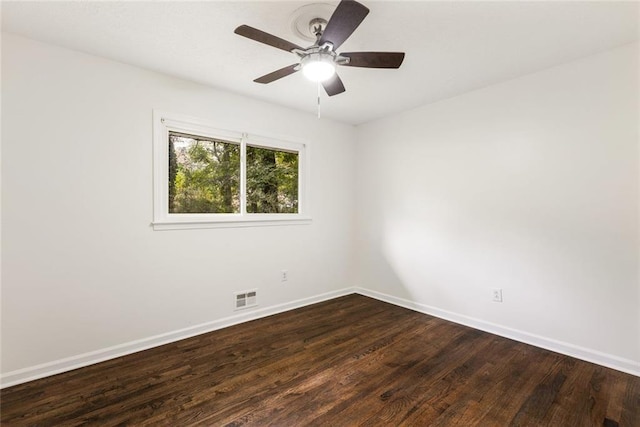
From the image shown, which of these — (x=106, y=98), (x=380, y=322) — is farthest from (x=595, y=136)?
(x=106, y=98)

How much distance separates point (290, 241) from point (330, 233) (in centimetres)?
68

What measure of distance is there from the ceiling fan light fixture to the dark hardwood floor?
212cm

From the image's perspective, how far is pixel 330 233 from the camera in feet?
13.7

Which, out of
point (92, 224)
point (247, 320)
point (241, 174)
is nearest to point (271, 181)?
point (241, 174)

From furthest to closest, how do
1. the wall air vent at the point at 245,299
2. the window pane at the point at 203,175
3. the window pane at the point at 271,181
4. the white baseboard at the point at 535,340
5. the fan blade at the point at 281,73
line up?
the window pane at the point at 271,181 → the wall air vent at the point at 245,299 → the window pane at the point at 203,175 → the white baseboard at the point at 535,340 → the fan blade at the point at 281,73

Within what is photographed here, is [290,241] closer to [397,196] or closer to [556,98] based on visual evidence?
[397,196]

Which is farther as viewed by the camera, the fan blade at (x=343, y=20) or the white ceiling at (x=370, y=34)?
the white ceiling at (x=370, y=34)

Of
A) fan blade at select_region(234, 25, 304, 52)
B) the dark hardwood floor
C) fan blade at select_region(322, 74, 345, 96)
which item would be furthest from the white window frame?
fan blade at select_region(234, 25, 304, 52)

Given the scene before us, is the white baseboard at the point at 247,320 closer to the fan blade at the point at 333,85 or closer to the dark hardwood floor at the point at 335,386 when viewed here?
the dark hardwood floor at the point at 335,386

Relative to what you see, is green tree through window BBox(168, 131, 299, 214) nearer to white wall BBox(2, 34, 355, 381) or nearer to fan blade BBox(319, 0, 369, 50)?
white wall BBox(2, 34, 355, 381)

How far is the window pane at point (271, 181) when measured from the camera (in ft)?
11.4

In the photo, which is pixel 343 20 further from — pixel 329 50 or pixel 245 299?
pixel 245 299

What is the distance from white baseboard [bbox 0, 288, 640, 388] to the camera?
87.1 inches

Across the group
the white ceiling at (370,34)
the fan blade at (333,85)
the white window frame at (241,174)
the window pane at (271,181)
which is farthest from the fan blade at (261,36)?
the window pane at (271,181)
